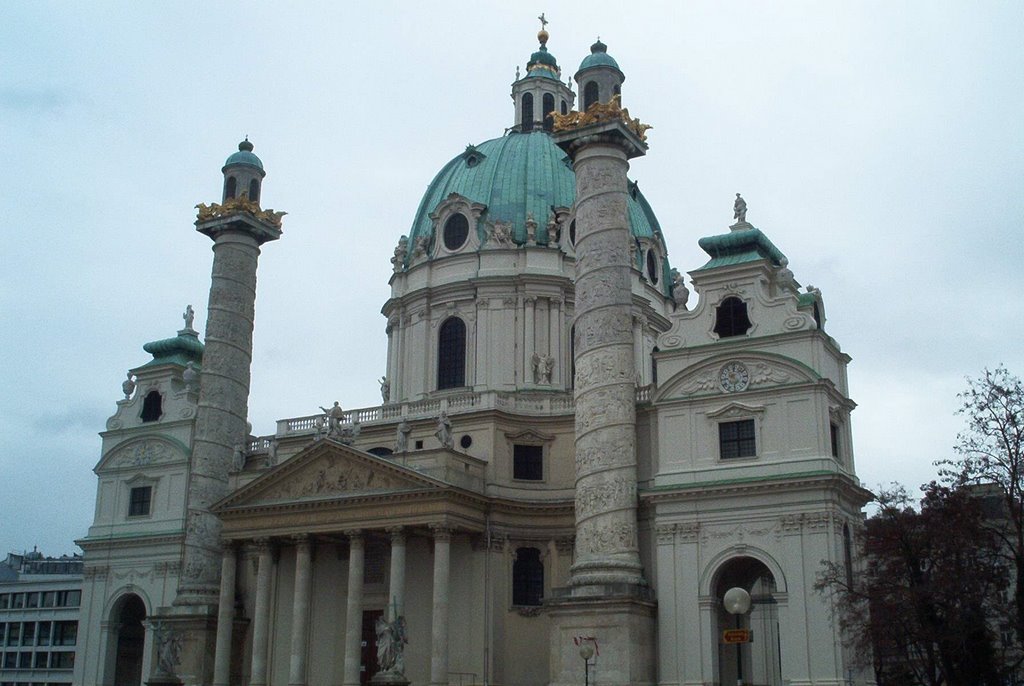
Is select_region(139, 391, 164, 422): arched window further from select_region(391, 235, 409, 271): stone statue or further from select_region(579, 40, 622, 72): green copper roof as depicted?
select_region(579, 40, 622, 72): green copper roof

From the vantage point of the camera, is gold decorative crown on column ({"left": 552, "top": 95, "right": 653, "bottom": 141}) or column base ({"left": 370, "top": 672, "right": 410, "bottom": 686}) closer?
column base ({"left": 370, "top": 672, "right": 410, "bottom": 686})

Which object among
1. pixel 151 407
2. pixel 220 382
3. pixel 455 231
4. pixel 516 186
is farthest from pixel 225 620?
pixel 516 186

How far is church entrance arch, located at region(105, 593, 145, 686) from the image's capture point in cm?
5194

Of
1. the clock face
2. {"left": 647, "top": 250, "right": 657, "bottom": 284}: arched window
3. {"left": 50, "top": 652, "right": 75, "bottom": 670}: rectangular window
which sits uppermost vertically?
{"left": 647, "top": 250, "right": 657, "bottom": 284}: arched window

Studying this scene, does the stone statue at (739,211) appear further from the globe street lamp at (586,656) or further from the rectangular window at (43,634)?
the rectangular window at (43,634)

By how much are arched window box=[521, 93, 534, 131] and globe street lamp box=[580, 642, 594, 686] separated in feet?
102

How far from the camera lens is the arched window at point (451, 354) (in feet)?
170

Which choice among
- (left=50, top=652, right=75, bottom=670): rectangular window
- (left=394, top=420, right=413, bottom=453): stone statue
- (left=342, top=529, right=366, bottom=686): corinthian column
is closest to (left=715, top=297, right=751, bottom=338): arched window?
(left=394, top=420, right=413, bottom=453): stone statue

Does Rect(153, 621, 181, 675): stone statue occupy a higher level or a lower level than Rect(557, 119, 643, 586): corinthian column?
→ lower

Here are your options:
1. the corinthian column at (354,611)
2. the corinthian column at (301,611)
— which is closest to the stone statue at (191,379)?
the corinthian column at (301,611)

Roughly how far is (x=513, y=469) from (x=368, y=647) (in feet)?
29.3

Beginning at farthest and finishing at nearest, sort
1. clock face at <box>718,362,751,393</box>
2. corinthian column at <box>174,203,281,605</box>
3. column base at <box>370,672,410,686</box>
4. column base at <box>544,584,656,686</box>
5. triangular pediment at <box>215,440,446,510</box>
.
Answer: corinthian column at <box>174,203,281,605</box>
triangular pediment at <box>215,440,446,510</box>
clock face at <box>718,362,751,393</box>
column base at <box>544,584,656,686</box>
column base at <box>370,672,410,686</box>

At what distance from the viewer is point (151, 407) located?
54.4 meters

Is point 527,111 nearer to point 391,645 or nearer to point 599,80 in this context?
point 599,80
